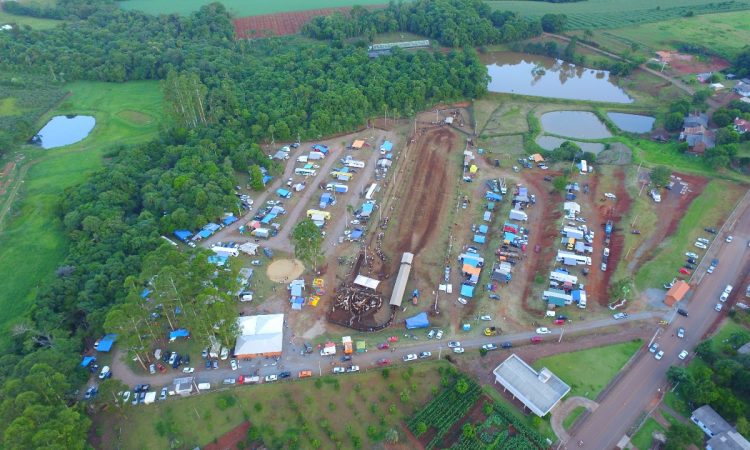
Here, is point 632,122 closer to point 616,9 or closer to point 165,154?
point 616,9

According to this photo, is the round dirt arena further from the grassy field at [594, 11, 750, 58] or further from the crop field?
the crop field

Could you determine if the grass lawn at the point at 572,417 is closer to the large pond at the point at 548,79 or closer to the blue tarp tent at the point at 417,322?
the blue tarp tent at the point at 417,322

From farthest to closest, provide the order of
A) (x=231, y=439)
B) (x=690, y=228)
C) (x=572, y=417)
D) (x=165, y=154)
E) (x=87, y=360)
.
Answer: (x=165, y=154)
(x=690, y=228)
(x=87, y=360)
(x=572, y=417)
(x=231, y=439)

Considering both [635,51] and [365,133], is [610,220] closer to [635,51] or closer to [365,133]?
[365,133]

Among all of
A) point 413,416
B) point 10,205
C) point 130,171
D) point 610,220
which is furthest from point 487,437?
point 10,205

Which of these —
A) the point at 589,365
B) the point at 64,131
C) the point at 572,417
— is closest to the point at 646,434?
the point at 572,417
